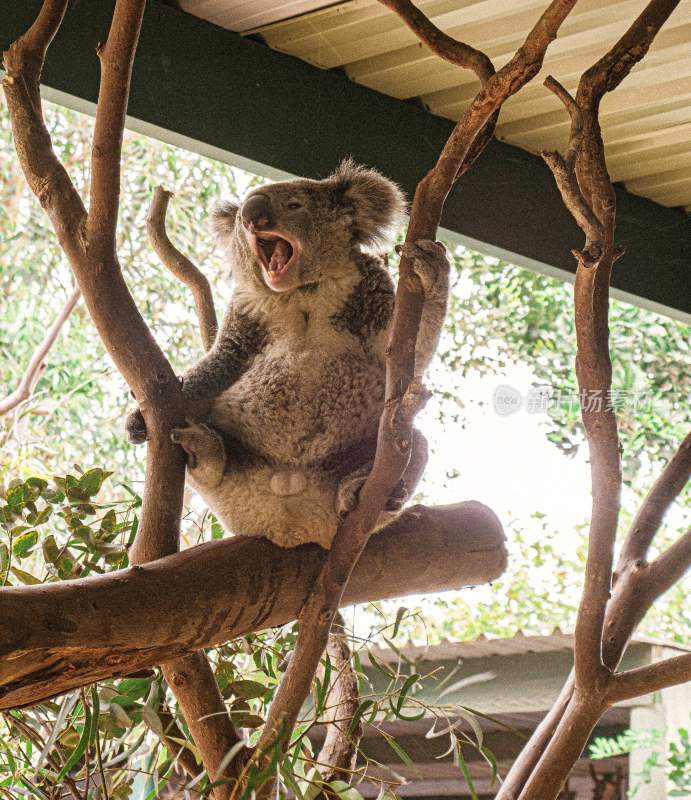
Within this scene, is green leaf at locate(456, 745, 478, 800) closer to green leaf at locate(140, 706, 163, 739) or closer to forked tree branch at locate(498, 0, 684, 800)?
forked tree branch at locate(498, 0, 684, 800)

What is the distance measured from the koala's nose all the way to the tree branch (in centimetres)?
94

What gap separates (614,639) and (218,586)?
28.4 inches

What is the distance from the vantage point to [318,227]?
5.83 feet

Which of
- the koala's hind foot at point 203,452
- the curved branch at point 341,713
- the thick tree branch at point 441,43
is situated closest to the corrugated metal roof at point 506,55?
the thick tree branch at point 441,43

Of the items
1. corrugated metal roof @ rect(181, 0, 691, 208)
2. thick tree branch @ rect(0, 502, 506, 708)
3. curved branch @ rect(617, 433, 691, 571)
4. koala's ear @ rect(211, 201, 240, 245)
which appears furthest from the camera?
corrugated metal roof @ rect(181, 0, 691, 208)

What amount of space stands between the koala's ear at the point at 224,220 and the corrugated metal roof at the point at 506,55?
1.44 feet

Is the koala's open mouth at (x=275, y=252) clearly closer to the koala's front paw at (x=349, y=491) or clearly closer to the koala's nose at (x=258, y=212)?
the koala's nose at (x=258, y=212)

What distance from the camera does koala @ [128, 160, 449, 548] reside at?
1.56m

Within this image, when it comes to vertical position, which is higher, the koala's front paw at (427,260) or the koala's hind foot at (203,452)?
the koala's front paw at (427,260)

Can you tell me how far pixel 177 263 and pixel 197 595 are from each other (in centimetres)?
76

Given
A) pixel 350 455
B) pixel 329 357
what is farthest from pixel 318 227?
pixel 350 455

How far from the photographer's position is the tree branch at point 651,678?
1507 millimetres

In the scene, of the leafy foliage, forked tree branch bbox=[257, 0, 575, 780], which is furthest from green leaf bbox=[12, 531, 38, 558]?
the leafy foliage

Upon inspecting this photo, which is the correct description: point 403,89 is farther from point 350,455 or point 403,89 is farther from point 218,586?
point 218,586
